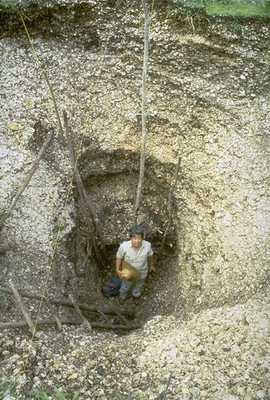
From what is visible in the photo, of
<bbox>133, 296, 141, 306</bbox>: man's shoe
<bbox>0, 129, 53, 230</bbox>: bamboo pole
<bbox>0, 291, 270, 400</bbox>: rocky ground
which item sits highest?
<bbox>0, 129, 53, 230</bbox>: bamboo pole

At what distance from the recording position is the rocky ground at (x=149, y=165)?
497 centimetres

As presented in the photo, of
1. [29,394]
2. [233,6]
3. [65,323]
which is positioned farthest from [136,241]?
[233,6]

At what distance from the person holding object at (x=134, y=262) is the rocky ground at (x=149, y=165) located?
28 cm

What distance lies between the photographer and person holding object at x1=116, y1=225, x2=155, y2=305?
5.47 m

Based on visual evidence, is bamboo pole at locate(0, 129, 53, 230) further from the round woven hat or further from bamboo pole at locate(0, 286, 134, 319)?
the round woven hat

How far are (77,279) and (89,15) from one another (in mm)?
3485

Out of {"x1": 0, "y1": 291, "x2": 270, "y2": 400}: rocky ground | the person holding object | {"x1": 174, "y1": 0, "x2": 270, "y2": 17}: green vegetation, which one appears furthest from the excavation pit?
{"x1": 174, "y1": 0, "x2": 270, "y2": 17}: green vegetation

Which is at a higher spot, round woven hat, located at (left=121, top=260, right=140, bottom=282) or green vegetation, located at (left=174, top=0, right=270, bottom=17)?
green vegetation, located at (left=174, top=0, right=270, bottom=17)

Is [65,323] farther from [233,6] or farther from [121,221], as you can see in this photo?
[233,6]

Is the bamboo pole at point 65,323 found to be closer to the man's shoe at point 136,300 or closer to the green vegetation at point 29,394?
the green vegetation at point 29,394

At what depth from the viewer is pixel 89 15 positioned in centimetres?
616

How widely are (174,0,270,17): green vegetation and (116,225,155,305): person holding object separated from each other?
9.53ft

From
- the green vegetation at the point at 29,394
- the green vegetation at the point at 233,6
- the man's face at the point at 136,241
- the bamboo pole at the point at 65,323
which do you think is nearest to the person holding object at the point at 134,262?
the man's face at the point at 136,241

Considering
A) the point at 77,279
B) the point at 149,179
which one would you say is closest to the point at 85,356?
the point at 77,279
